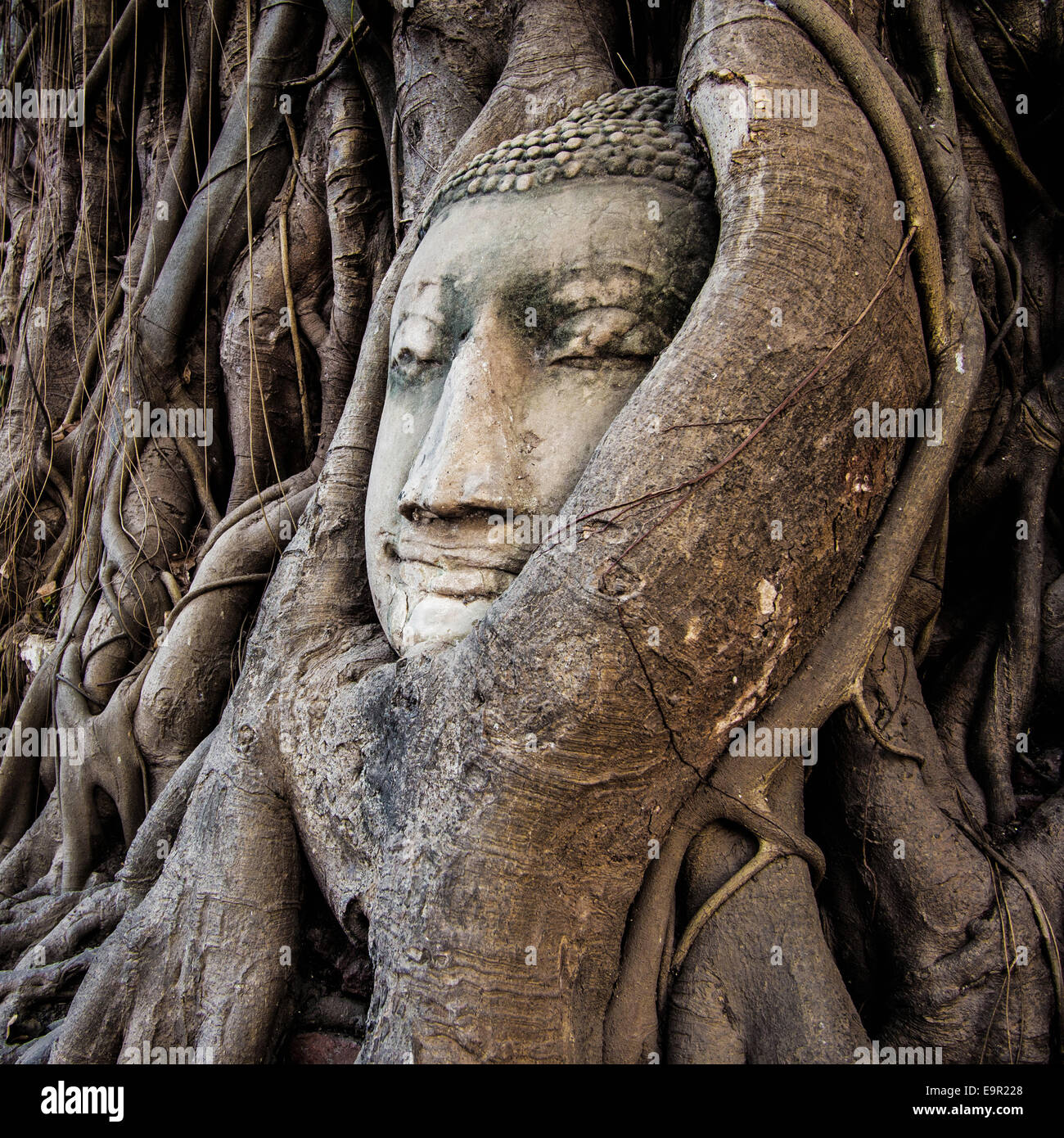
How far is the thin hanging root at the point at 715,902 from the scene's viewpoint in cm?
158

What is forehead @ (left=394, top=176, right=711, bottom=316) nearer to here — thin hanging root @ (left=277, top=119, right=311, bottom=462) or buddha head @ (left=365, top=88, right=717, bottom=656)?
buddha head @ (left=365, top=88, right=717, bottom=656)

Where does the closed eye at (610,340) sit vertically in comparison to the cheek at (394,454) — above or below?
above

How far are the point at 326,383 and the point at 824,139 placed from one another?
201 cm

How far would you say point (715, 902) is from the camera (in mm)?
1579

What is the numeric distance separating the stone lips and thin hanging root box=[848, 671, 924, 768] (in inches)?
41.3

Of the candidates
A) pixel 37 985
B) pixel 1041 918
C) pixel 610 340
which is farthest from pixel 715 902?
pixel 37 985

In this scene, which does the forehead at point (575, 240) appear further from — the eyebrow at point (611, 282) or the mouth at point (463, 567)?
the mouth at point (463, 567)

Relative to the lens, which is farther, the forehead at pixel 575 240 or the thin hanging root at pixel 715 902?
the forehead at pixel 575 240

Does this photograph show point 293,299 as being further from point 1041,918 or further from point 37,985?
point 1041,918

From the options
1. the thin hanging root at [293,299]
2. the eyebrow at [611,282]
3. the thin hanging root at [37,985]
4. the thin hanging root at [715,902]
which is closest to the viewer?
the thin hanging root at [715,902]

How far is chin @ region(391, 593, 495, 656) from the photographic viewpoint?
1.72 m

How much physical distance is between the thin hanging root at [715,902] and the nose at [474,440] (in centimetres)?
81

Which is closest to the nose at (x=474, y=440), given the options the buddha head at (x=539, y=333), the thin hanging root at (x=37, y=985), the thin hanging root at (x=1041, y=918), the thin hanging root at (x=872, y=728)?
the buddha head at (x=539, y=333)

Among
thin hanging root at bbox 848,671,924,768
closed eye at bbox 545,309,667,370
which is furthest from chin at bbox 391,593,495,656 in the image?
thin hanging root at bbox 848,671,924,768
